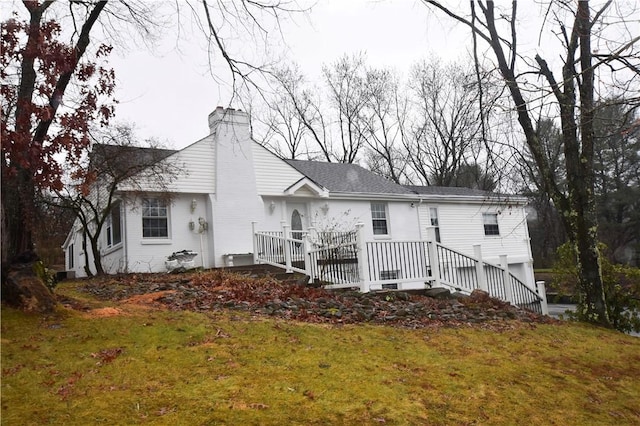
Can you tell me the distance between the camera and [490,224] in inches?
910

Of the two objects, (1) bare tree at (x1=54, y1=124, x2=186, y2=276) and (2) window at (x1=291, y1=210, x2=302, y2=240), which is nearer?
(1) bare tree at (x1=54, y1=124, x2=186, y2=276)

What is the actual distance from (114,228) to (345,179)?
966cm

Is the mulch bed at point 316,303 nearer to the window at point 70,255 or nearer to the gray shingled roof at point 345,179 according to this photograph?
the gray shingled roof at point 345,179

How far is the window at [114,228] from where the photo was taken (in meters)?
15.6

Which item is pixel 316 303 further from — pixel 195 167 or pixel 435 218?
pixel 435 218

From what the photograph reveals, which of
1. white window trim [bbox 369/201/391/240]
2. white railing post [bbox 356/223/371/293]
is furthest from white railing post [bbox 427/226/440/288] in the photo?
white window trim [bbox 369/201/391/240]

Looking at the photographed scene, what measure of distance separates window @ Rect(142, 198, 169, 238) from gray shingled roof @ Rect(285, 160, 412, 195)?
19.1 feet

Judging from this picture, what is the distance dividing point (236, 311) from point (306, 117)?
28969mm

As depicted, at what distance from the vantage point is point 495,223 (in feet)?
76.2

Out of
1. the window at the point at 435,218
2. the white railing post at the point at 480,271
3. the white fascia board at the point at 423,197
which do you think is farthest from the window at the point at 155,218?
the window at the point at 435,218

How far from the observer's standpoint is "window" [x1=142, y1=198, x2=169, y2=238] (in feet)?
49.1

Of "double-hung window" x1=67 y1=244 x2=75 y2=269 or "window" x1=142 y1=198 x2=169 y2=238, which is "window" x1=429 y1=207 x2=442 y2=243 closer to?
"window" x1=142 y1=198 x2=169 y2=238

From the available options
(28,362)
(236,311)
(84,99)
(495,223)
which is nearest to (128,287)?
(236,311)

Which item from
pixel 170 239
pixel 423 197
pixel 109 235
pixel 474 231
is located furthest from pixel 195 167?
pixel 474 231
